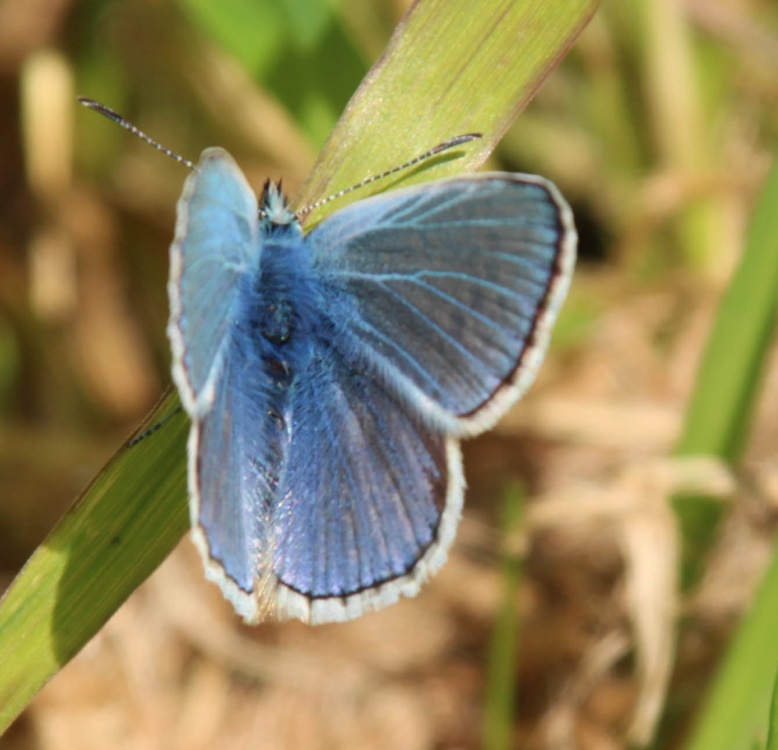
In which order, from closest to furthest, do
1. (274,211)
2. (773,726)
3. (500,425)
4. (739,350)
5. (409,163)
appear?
(773,726) < (409,163) < (274,211) < (739,350) < (500,425)

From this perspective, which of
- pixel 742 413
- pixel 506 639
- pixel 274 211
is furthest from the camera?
pixel 506 639

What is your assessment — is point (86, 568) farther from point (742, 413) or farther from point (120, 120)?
point (742, 413)

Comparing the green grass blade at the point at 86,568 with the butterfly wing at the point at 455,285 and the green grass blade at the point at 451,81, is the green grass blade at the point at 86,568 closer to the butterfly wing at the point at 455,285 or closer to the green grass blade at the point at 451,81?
the butterfly wing at the point at 455,285

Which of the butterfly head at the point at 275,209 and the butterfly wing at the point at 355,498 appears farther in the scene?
the butterfly head at the point at 275,209

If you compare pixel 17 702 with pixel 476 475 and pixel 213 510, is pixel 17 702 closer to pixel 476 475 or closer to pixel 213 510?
pixel 213 510

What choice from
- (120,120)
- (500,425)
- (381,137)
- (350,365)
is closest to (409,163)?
(381,137)

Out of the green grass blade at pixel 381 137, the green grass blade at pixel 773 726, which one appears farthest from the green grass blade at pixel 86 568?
the green grass blade at pixel 773 726

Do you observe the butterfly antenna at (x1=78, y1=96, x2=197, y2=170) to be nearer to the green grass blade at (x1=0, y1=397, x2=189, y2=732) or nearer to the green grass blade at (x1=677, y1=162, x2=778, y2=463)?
the green grass blade at (x1=0, y1=397, x2=189, y2=732)
